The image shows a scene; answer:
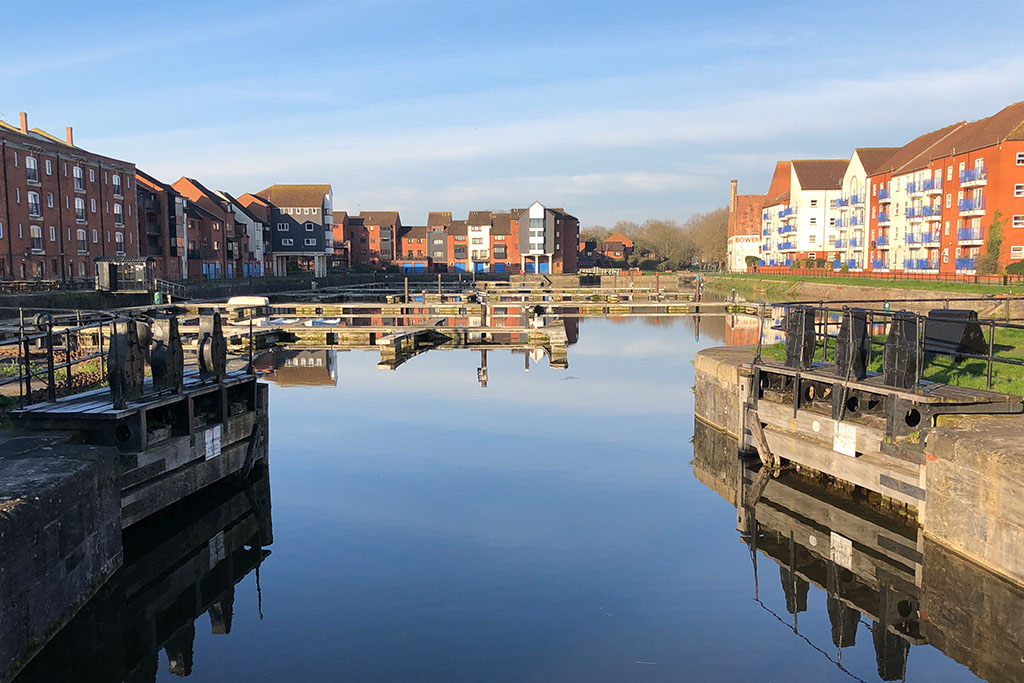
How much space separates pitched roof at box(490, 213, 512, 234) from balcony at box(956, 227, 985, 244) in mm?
68692

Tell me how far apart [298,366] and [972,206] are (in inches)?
1874

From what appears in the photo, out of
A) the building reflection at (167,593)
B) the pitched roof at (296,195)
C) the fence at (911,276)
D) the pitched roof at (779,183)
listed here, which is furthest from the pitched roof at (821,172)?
the building reflection at (167,593)

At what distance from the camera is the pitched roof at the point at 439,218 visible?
446 feet

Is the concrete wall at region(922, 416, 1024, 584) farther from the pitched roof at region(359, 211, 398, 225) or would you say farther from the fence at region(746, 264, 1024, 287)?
the pitched roof at region(359, 211, 398, 225)

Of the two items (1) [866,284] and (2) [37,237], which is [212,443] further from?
(1) [866,284]

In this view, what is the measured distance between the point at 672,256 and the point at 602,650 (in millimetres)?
139688

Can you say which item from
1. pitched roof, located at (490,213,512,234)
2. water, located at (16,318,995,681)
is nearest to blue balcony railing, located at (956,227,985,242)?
water, located at (16,318,995,681)

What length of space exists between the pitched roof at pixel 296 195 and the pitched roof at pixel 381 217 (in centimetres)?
3120

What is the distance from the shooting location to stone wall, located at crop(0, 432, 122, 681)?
8.08 meters

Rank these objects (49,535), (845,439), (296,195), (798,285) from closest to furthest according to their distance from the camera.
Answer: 1. (49,535)
2. (845,439)
3. (798,285)
4. (296,195)

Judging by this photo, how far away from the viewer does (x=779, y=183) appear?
339ft

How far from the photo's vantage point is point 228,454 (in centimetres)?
1559

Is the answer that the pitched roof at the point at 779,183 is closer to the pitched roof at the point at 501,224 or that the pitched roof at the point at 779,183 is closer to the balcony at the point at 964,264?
the pitched roof at the point at 501,224

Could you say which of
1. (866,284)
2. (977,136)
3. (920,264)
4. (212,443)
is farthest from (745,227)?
(212,443)
